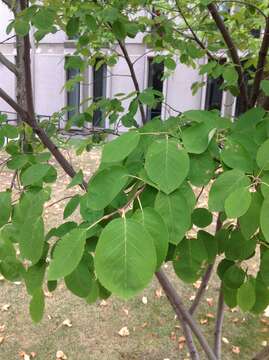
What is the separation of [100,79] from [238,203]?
1012cm

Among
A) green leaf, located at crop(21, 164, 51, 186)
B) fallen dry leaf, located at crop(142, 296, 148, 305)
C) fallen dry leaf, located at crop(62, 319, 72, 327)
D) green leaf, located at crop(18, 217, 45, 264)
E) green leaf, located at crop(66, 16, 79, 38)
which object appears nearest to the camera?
green leaf, located at crop(18, 217, 45, 264)

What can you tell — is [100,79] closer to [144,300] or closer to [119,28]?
[144,300]

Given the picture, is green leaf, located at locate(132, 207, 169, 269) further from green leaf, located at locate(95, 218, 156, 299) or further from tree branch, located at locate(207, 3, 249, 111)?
tree branch, located at locate(207, 3, 249, 111)

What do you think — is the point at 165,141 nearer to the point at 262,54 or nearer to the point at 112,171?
the point at 112,171

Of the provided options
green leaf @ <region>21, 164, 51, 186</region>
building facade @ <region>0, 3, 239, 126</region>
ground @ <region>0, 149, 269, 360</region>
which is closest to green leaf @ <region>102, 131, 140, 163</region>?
green leaf @ <region>21, 164, 51, 186</region>

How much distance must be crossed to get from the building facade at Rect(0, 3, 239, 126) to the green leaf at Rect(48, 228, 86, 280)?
865 cm

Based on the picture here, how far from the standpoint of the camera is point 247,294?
3.50 feet

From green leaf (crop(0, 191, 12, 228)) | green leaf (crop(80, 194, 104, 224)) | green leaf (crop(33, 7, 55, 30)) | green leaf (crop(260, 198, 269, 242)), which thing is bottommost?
green leaf (crop(0, 191, 12, 228))

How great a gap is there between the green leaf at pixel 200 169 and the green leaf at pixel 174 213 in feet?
0.30

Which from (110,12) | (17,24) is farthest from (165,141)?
(110,12)

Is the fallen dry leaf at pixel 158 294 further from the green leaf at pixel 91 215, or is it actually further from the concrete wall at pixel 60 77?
the concrete wall at pixel 60 77

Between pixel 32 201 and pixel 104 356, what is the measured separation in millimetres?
2224

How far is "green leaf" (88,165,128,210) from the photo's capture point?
0.73 m

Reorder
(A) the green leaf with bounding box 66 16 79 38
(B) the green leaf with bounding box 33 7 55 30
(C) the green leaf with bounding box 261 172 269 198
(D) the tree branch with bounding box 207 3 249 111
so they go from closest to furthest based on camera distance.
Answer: (C) the green leaf with bounding box 261 172 269 198
(B) the green leaf with bounding box 33 7 55 30
(A) the green leaf with bounding box 66 16 79 38
(D) the tree branch with bounding box 207 3 249 111
